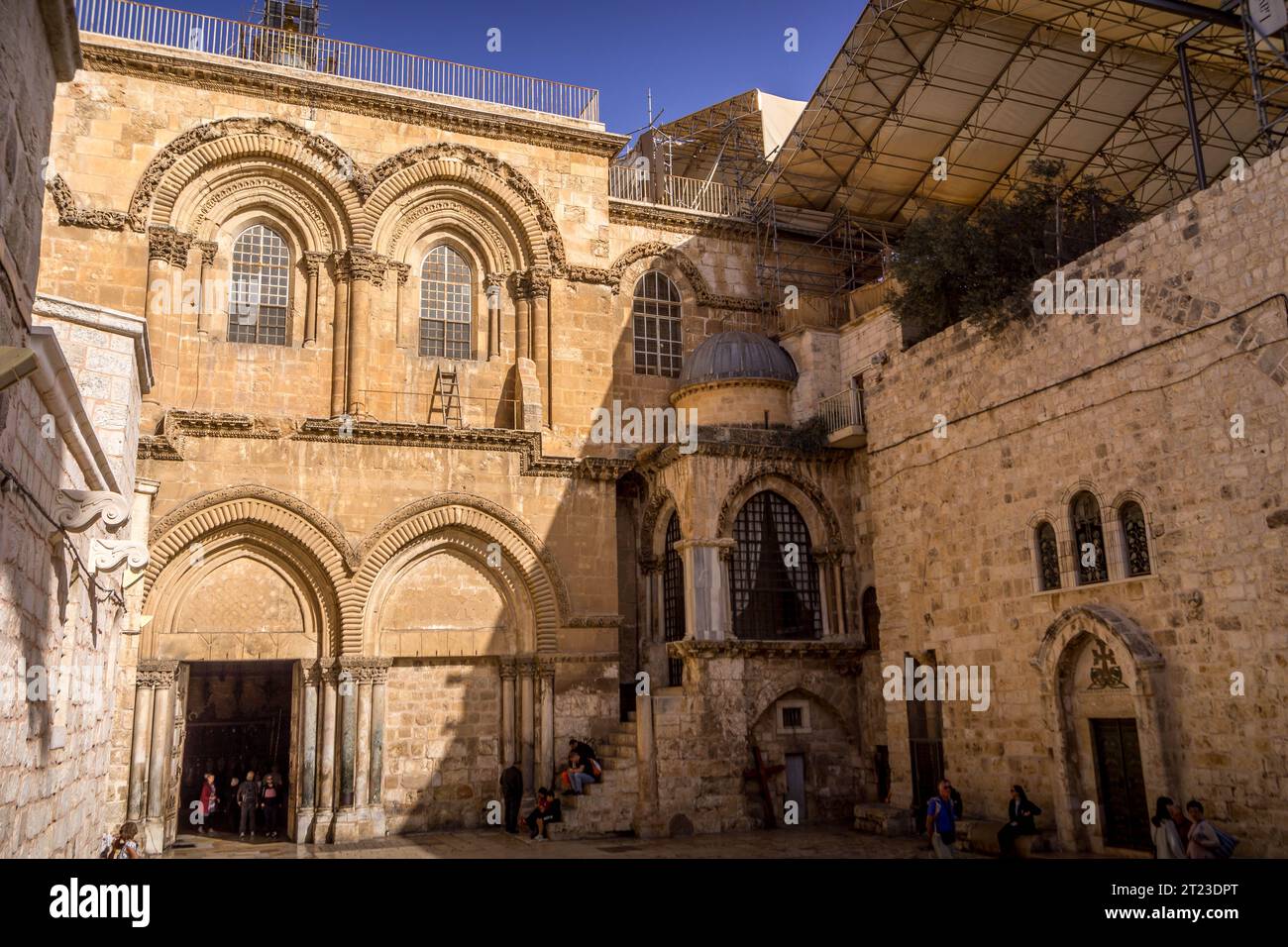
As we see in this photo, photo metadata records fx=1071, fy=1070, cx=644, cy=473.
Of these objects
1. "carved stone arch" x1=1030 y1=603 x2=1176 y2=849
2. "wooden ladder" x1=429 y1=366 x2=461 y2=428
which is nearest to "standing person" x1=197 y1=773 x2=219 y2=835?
"wooden ladder" x1=429 y1=366 x2=461 y2=428

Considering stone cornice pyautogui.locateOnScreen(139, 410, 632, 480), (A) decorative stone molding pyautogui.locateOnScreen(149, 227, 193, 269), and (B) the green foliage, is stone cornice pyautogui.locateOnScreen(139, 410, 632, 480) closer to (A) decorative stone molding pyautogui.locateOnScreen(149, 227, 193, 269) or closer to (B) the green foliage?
(A) decorative stone molding pyautogui.locateOnScreen(149, 227, 193, 269)

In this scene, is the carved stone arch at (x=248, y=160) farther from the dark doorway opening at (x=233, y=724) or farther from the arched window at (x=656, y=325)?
the dark doorway opening at (x=233, y=724)

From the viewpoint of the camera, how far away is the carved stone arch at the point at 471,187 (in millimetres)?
20891

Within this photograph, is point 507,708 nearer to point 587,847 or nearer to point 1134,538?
point 587,847

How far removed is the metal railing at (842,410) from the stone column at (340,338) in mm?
9388

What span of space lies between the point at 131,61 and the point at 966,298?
50.6ft

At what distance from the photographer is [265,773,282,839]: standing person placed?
1942 centimetres

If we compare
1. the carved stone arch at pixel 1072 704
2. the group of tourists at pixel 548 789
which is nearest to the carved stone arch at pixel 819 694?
the group of tourists at pixel 548 789

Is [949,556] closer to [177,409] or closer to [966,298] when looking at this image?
[966,298]

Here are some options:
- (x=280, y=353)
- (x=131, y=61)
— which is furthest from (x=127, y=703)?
(x=131, y=61)

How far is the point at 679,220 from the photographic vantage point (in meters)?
24.1

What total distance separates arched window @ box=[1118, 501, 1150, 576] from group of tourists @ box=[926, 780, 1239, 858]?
9.91ft

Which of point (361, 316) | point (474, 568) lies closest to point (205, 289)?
point (361, 316)
